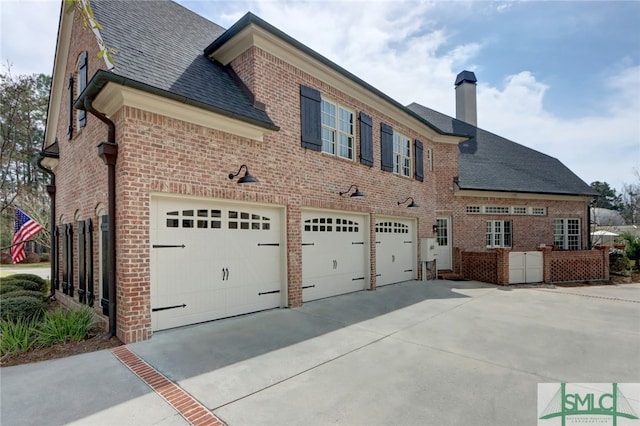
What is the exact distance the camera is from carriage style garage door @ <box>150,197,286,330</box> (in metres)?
5.69

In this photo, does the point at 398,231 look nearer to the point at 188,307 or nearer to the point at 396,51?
the point at 396,51

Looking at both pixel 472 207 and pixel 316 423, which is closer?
pixel 316 423

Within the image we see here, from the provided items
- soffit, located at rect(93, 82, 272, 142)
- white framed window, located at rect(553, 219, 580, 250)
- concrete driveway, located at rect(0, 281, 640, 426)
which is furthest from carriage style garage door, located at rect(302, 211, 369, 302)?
white framed window, located at rect(553, 219, 580, 250)

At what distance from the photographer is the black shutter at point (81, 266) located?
7273mm

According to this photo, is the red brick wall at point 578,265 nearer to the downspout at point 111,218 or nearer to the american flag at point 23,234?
the downspout at point 111,218

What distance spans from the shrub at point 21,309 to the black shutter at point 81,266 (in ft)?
2.37

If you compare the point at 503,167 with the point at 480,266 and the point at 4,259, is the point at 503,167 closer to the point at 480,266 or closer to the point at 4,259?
the point at 480,266

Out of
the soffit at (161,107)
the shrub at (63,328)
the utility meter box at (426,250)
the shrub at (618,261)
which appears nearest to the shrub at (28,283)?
the shrub at (63,328)

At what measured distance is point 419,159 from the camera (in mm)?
13047

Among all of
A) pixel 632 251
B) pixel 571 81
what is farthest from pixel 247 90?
pixel 632 251

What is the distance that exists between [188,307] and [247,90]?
15.8 feet

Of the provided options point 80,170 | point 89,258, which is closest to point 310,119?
point 80,170

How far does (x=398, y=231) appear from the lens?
1190 cm

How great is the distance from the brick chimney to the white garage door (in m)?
11.1
